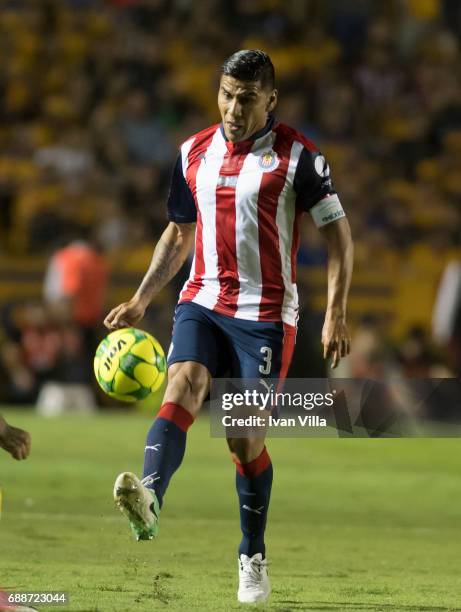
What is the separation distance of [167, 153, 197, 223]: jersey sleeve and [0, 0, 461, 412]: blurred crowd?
10363mm

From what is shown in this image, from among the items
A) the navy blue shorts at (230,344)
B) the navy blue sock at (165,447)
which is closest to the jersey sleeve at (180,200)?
the navy blue shorts at (230,344)

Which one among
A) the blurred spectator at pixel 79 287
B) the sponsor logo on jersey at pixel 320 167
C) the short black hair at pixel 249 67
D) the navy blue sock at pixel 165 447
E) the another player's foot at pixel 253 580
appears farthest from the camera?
the blurred spectator at pixel 79 287

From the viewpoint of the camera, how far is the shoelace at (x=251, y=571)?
6156 millimetres

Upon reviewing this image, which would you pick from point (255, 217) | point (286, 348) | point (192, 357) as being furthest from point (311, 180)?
point (192, 357)

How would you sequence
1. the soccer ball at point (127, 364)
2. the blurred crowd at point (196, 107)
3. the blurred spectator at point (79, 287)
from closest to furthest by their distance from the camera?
the soccer ball at point (127, 364), the blurred spectator at point (79, 287), the blurred crowd at point (196, 107)

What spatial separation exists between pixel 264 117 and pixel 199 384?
1293mm

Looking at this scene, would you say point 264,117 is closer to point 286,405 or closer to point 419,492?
point 286,405

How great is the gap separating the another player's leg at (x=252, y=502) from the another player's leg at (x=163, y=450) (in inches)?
12.7

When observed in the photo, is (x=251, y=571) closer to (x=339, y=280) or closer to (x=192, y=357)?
(x=192, y=357)

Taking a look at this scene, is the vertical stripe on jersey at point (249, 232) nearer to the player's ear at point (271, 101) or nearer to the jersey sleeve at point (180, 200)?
the player's ear at point (271, 101)

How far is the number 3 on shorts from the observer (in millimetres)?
6277

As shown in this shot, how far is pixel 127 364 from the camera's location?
6.44 metres

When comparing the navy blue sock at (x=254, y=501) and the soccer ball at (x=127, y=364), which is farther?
the soccer ball at (x=127, y=364)

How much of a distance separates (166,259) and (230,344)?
0.63 m
